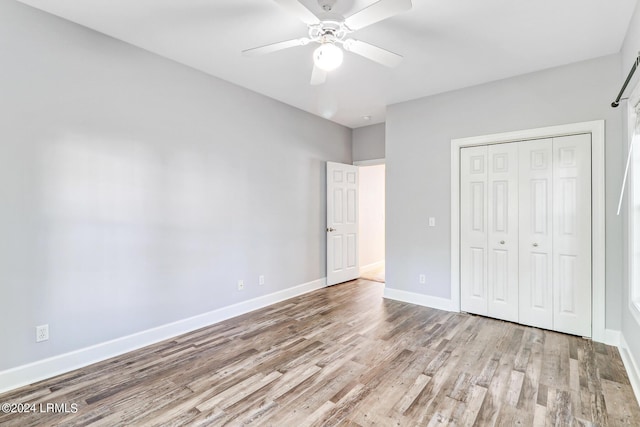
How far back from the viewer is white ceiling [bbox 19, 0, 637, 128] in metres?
2.24

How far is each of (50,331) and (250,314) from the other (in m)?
1.87

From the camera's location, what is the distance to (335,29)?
2.08 meters

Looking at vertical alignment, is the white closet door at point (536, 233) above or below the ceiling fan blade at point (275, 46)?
below

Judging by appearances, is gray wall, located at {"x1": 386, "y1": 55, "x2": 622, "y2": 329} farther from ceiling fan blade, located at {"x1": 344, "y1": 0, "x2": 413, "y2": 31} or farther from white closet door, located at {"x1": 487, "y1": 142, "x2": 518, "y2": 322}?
ceiling fan blade, located at {"x1": 344, "y1": 0, "x2": 413, "y2": 31}

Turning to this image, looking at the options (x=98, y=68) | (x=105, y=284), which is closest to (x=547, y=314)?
(x=105, y=284)

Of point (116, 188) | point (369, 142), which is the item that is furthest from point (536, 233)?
point (116, 188)

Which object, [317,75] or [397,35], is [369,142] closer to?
[397,35]

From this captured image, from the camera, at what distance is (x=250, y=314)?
375 centimetres

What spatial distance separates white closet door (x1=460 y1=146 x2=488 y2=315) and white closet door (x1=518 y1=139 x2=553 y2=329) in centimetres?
37

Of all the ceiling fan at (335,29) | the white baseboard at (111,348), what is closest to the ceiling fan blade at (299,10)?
the ceiling fan at (335,29)

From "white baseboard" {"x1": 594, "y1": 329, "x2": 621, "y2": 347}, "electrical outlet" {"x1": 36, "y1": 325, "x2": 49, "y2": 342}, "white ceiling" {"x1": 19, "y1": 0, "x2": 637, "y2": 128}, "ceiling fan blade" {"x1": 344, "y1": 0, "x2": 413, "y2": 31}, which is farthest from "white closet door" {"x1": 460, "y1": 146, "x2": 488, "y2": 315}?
"electrical outlet" {"x1": 36, "y1": 325, "x2": 49, "y2": 342}

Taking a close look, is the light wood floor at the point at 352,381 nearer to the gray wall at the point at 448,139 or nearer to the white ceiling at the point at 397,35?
the gray wall at the point at 448,139

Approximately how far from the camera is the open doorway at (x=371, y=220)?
6258mm

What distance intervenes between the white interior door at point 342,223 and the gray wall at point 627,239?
340cm
